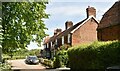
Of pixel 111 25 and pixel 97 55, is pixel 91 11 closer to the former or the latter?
pixel 111 25

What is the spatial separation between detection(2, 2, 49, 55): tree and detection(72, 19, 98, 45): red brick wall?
84.5 ft

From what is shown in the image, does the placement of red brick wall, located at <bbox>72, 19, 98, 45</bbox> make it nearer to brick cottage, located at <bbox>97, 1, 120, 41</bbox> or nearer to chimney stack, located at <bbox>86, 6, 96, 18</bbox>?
chimney stack, located at <bbox>86, 6, 96, 18</bbox>

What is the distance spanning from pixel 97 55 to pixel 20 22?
8.03 metres

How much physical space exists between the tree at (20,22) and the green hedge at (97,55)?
15.4 ft

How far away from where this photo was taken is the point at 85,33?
53438 millimetres

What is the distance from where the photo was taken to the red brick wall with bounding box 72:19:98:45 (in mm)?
53094

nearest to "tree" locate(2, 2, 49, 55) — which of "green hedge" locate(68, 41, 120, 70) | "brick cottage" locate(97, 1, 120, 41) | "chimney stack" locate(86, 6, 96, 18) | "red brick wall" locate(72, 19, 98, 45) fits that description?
"green hedge" locate(68, 41, 120, 70)

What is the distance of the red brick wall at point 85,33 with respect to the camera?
53094 millimetres

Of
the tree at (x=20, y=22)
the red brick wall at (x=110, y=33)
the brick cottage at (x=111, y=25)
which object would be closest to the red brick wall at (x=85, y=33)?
the brick cottage at (x=111, y=25)

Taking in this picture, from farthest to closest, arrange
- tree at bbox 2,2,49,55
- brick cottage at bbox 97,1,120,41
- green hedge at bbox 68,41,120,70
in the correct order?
brick cottage at bbox 97,1,120,41
tree at bbox 2,2,49,55
green hedge at bbox 68,41,120,70

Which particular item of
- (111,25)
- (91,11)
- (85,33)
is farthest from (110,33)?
(85,33)

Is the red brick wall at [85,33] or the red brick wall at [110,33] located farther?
the red brick wall at [85,33]

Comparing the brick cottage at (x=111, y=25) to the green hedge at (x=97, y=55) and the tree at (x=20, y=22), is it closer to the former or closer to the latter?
the green hedge at (x=97, y=55)

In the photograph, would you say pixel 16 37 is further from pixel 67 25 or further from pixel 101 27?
pixel 67 25
